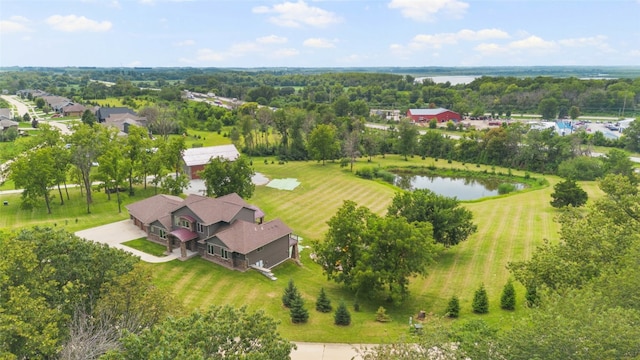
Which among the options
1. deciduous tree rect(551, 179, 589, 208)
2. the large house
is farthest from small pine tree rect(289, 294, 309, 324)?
deciduous tree rect(551, 179, 589, 208)

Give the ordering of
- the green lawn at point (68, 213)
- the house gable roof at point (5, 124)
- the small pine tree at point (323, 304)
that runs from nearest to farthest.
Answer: the small pine tree at point (323, 304), the green lawn at point (68, 213), the house gable roof at point (5, 124)

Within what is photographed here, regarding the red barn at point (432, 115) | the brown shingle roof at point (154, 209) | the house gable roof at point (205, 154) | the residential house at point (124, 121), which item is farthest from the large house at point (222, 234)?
the red barn at point (432, 115)

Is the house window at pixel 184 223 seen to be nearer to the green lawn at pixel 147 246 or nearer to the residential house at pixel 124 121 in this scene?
the green lawn at pixel 147 246

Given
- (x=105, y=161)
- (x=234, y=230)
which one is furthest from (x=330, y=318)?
(x=105, y=161)

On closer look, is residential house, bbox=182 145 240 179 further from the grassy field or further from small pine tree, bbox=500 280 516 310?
small pine tree, bbox=500 280 516 310

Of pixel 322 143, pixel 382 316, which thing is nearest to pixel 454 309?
pixel 382 316

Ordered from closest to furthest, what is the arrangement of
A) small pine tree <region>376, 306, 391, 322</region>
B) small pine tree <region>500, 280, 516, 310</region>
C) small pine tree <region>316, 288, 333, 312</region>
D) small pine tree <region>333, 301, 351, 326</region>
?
small pine tree <region>333, 301, 351, 326</region>, small pine tree <region>376, 306, 391, 322</region>, small pine tree <region>316, 288, 333, 312</region>, small pine tree <region>500, 280, 516, 310</region>

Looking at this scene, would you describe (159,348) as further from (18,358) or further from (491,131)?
(491,131)
